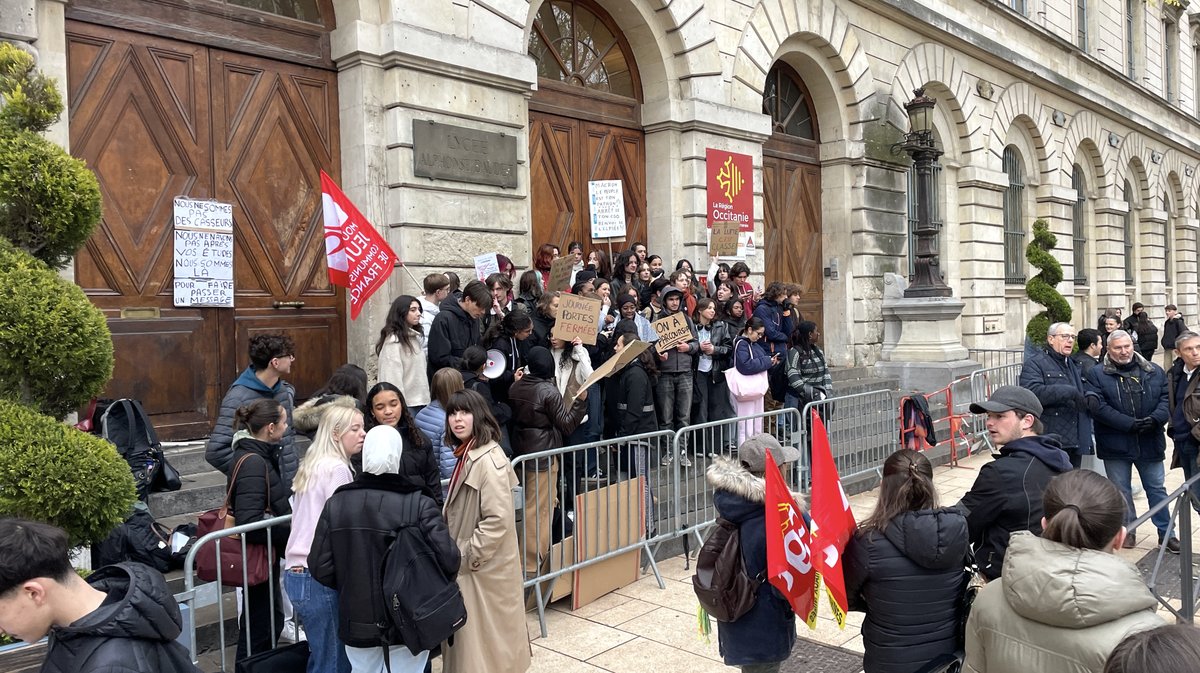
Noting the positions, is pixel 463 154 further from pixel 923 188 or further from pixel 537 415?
pixel 923 188

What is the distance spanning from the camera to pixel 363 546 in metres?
3.92

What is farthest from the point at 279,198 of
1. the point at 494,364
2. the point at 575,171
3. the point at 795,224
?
the point at 795,224

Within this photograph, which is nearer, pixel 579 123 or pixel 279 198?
pixel 279 198

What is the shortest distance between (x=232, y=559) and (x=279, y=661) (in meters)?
0.57

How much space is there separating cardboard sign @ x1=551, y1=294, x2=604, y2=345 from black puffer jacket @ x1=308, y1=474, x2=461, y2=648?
3.41 meters

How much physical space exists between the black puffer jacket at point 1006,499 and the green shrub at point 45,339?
4266 mm

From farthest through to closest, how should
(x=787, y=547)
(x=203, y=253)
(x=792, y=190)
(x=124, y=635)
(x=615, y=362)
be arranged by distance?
(x=792, y=190), (x=203, y=253), (x=615, y=362), (x=787, y=547), (x=124, y=635)

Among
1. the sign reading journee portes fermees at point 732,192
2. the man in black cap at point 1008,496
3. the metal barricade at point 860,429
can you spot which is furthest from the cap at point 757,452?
the sign reading journee portes fermees at point 732,192

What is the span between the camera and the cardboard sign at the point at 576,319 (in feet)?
23.8

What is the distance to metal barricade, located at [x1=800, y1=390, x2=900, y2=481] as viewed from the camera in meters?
9.46

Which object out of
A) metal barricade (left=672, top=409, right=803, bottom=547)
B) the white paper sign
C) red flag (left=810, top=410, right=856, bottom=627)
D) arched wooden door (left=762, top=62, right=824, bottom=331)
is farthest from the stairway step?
arched wooden door (left=762, top=62, right=824, bottom=331)

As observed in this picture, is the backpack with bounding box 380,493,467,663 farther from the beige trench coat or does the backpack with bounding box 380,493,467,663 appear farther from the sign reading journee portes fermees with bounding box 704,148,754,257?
the sign reading journee portes fermees with bounding box 704,148,754,257

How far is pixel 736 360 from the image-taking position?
29.8 ft

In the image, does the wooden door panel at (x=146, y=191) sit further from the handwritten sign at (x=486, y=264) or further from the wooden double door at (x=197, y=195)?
the handwritten sign at (x=486, y=264)
